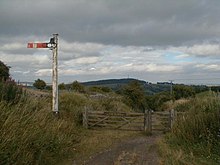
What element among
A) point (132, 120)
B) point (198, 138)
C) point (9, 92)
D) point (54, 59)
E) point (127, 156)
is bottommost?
point (127, 156)

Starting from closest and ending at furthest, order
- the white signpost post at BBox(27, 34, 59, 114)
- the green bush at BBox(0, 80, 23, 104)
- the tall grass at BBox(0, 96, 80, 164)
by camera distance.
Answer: the tall grass at BBox(0, 96, 80, 164)
the green bush at BBox(0, 80, 23, 104)
the white signpost post at BBox(27, 34, 59, 114)

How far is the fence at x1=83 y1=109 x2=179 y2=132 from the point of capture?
67.2 feet

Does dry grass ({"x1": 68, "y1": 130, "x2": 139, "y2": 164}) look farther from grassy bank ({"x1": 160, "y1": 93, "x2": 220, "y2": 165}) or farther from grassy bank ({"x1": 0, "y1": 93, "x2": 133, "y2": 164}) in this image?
grassy bank ({"x1": 160, "y1": 93, "x2": 220, "y2": 165})

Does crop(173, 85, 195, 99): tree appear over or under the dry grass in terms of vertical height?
over

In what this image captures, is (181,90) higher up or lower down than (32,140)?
higher up

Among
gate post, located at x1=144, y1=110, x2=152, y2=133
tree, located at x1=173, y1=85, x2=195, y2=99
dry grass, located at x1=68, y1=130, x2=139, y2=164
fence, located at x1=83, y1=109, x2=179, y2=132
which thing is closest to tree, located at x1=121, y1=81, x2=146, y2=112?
tree, located at x1=173, y1=85, x2=195, y2=99

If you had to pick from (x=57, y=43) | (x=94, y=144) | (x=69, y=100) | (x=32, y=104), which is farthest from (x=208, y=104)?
(x=69, y=100)

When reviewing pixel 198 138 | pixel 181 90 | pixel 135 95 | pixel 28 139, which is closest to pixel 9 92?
pixel 28 139

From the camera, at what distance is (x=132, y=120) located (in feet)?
67.8

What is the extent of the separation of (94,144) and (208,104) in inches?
193

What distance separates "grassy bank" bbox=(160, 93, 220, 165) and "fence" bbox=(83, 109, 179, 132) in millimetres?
8267

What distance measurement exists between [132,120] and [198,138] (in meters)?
10.3

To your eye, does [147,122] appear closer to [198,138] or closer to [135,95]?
[198,138]

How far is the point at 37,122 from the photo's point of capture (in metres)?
10.5
